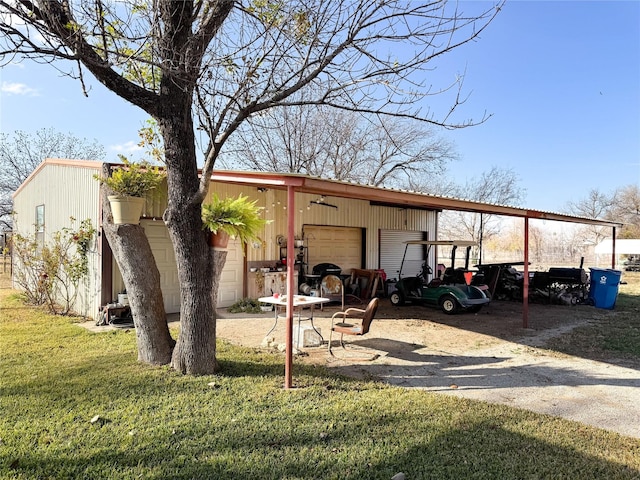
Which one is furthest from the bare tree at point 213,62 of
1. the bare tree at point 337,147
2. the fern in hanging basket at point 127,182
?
the bare tree at point 337,147

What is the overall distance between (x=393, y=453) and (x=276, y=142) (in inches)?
669

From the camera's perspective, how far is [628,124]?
20.5 meters

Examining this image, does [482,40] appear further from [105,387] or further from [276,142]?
[276,142]

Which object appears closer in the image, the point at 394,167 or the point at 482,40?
the point at 482,40

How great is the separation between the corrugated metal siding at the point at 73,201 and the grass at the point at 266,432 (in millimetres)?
3490

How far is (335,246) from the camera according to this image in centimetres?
1237

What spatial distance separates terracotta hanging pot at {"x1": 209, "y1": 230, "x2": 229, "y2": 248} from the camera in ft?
15.7

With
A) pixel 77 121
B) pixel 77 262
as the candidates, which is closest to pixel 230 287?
pixel 77 262

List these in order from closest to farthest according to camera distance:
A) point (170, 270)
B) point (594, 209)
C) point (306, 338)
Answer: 1. point (306, 338)
2. point (170, 270)
3. point (594, 209)

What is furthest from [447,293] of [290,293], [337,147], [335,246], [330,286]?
[337,147]

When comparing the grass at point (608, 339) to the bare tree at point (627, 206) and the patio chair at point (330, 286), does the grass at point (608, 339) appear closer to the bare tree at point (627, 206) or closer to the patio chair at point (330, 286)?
the patio chair at point (330, 286)

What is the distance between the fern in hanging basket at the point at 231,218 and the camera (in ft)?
15.6

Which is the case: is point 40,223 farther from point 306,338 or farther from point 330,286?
point 306,338

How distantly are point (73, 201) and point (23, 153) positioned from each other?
21.3m
